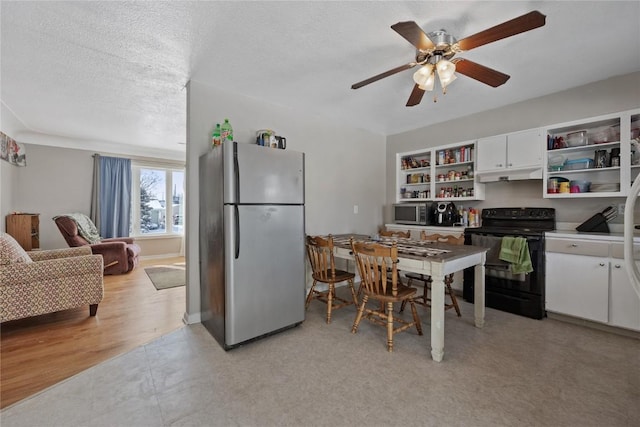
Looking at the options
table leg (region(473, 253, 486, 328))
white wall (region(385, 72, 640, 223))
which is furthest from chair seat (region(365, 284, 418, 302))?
white wall (region(385, 72, 640, 223))

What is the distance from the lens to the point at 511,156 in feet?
10.7

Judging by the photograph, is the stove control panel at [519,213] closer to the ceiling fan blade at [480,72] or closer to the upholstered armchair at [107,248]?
the ceiling fan blade at [480,72]

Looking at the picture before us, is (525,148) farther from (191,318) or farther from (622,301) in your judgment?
(191,318)

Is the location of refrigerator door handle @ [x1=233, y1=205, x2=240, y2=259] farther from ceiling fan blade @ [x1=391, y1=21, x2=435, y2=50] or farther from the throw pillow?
the throw pillow

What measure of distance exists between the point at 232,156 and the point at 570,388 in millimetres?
2821

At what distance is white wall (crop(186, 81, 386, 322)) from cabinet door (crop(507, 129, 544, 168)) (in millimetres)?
1918

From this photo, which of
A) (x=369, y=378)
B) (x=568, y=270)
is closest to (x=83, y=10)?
(x=369, y=378)

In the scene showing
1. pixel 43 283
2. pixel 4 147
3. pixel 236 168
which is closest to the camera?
pixel 236 168

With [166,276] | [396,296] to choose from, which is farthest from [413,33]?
[166,276]

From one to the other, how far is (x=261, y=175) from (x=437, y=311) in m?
1.76

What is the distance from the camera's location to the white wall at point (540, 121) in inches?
108

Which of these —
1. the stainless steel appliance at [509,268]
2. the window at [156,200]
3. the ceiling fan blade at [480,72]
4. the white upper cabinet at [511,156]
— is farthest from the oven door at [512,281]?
the window at [156,200]

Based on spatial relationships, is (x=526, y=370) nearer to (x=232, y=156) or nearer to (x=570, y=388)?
(x=570, y=388)

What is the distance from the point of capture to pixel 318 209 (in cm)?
382
